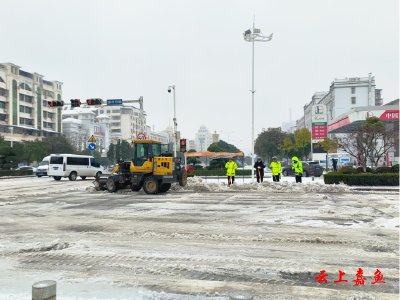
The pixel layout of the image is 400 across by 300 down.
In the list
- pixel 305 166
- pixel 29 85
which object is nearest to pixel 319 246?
pixel 305 166

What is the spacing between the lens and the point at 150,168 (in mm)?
16391

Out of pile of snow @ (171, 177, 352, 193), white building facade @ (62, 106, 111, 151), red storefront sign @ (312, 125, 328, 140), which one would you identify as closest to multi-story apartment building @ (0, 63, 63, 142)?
white building facade @ (62, 106, 111, 151)

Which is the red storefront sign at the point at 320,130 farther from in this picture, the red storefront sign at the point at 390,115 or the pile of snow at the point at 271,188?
the pile of snow at the point at 271,188

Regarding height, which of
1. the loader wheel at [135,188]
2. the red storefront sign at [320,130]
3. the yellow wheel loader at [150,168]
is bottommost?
the loader wheel at [135,188]

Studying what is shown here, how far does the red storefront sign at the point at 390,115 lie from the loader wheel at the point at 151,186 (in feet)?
98.9

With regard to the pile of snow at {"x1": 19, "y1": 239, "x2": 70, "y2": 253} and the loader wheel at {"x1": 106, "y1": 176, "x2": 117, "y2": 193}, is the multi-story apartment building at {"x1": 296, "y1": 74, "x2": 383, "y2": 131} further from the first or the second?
the pile of snow at {"x1": 19, "y1": 239, "x2": 70, "y2": 253}

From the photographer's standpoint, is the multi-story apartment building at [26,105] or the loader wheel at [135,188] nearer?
the loader wheel at [135,188]

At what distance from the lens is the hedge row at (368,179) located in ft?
60.1

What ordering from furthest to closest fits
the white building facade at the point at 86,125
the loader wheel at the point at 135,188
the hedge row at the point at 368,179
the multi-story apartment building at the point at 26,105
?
1. the white building facade at the point at 86,125
2. the multi-story apartment building at the point at 26,105
3. the hedge row at the point at 368,179
4. the loader wheel at the point at 135,188

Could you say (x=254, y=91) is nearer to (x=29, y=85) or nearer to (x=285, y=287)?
(x=285, y=287)

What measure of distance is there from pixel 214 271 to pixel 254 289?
831 millimetres

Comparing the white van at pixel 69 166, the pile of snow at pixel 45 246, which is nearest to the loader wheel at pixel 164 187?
the pile of snow at pixel 45 246

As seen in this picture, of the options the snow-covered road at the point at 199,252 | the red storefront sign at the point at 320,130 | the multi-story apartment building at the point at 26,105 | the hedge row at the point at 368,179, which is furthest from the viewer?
the multi-story apartment building at the point at 26,105

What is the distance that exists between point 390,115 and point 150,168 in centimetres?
3061
